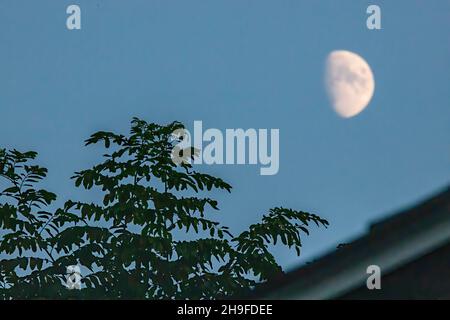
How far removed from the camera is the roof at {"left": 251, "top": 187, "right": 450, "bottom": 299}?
15.1 feet

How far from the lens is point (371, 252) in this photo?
15.2 feet

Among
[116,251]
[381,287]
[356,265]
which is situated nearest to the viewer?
[356,265]

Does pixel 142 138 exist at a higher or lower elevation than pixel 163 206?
higher

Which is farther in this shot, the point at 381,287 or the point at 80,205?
the point at 80,205

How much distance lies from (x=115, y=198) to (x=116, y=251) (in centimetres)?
80

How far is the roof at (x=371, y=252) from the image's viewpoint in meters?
4.61

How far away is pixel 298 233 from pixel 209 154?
1.86 m

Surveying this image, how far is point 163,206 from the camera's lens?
13.6 metres

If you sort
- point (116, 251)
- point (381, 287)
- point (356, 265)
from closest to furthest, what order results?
point (356, 265), point (381, 287), point (116, 251)
